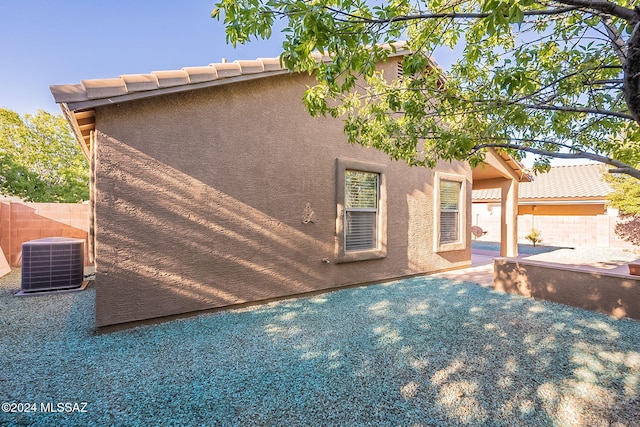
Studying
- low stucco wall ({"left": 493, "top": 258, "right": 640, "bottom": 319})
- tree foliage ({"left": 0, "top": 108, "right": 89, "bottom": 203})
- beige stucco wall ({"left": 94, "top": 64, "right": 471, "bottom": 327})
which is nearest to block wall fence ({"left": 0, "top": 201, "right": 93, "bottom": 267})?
beige stucco wall ({"left": 94, "top": 64, "right": 471, "bottom": 327})

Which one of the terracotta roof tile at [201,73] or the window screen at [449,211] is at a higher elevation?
the terracotta roof tile at [201,73]

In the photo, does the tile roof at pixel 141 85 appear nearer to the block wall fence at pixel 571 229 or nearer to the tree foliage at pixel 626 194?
the tree foliage at pixel 626 194

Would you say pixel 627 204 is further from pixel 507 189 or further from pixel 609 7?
pixel 609 7

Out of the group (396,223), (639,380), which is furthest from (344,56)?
(396,223)

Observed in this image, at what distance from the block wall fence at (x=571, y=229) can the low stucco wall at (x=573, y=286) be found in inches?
512

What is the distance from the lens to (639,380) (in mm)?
2818

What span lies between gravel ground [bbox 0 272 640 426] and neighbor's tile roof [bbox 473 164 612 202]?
14.4 m

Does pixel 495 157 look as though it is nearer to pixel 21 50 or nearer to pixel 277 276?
pixel 277 276

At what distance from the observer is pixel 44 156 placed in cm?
1978

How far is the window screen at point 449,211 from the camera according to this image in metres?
8.36

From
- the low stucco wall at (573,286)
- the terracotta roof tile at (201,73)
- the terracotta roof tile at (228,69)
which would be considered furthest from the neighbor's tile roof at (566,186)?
the terracotta roof tile at (201,73)

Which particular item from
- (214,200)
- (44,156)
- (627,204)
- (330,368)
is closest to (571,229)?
(627,204)

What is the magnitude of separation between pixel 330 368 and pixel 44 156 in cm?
2691

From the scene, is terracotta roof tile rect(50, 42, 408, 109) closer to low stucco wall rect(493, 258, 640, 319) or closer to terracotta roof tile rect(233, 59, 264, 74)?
terracotta roof tile rect(233, 59, 264, 74)
